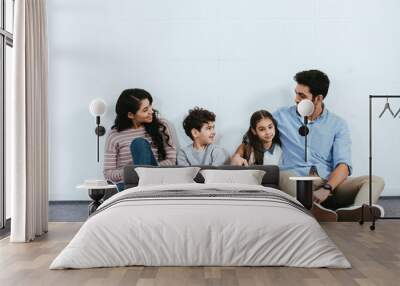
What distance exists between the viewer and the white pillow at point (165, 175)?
23.7 ft

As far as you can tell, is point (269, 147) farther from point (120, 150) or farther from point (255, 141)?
point (120, 150)

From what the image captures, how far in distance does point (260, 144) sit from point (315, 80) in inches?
43.8

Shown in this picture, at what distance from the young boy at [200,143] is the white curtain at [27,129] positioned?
194 cm

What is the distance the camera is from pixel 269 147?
25.7 ft

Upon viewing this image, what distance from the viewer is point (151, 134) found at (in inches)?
309

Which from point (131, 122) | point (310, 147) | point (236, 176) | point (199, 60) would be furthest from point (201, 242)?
point (199, 60)

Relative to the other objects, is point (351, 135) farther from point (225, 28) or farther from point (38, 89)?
point (38, 89)

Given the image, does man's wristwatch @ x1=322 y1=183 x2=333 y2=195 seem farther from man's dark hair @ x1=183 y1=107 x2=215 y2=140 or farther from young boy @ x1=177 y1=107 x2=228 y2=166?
man's dark hair @ x1=183 y1=107 x2=215 y2=140

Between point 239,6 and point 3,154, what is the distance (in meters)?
3.54

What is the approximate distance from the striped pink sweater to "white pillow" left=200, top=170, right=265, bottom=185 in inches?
28.2

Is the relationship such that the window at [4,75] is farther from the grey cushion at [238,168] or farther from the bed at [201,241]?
the bed at [201,241]

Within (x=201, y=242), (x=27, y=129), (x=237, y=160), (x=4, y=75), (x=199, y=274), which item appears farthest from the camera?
(x=237, y=160)

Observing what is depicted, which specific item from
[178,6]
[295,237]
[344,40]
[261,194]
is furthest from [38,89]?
[344,40]

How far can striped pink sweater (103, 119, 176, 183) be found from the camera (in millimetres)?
7824
